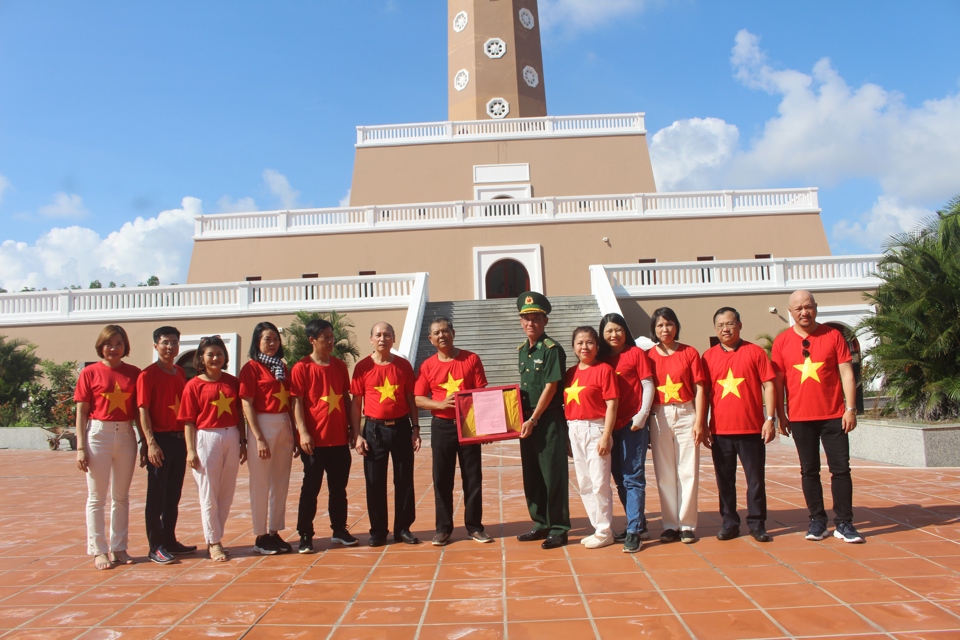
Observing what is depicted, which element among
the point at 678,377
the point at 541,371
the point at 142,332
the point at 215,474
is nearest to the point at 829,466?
the point at 678,377

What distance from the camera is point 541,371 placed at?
5457 millimetres

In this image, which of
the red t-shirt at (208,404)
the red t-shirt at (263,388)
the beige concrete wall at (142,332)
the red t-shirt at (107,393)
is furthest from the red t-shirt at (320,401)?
the beige concrete wall at (142,332)

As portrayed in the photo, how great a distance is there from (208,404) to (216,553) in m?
1.09

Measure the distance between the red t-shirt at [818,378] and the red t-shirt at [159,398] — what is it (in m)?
4.73

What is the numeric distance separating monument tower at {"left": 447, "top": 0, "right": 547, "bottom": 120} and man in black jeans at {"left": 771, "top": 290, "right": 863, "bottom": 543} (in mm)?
23256

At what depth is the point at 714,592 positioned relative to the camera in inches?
162

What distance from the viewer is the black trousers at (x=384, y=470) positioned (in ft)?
18.1

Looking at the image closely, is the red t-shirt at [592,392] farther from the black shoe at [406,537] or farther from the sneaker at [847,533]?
the sneaker at [847,533]

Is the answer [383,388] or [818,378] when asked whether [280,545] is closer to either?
[383,388]

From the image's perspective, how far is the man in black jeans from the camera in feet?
17.0

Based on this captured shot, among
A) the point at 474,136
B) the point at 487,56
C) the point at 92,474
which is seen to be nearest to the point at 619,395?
the point at 92,474

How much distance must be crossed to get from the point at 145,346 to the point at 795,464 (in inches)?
632

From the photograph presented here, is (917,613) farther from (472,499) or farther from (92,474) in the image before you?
(92,474)

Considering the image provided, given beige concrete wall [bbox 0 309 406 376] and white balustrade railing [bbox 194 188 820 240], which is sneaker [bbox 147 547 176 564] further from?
white balustrade railing [bbox 194 188 820 240]
